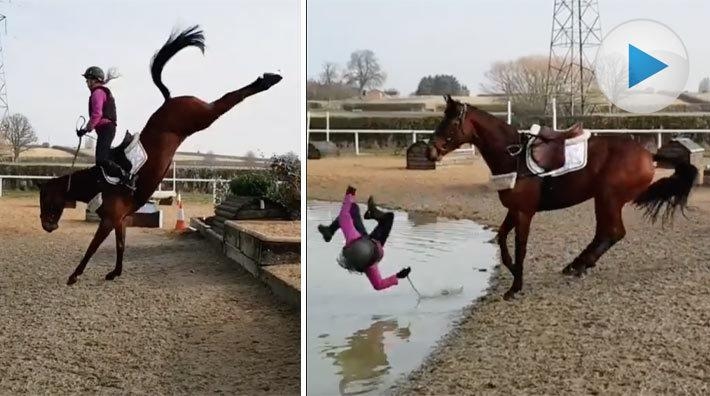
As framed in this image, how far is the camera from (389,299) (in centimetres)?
324

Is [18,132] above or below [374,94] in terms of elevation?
below

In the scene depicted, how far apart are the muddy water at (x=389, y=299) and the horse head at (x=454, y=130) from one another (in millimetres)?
312

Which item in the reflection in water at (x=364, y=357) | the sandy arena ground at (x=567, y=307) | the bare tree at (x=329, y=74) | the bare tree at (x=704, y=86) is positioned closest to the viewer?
the sandy arena ground at (x=567, y=307)

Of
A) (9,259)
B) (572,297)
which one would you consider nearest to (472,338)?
(572,297)

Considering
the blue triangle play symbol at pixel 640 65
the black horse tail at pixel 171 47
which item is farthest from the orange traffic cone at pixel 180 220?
the blue triangle play symbol at pixel 640 65

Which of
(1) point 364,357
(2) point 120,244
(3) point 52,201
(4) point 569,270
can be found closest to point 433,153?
(4) point 569,270

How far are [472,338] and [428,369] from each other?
21 centimetres

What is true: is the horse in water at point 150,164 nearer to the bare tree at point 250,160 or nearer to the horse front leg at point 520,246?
the bare tree at point 250,160

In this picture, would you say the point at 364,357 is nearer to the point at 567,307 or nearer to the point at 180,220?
the point at 567,307

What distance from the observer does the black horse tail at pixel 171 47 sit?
3.33m

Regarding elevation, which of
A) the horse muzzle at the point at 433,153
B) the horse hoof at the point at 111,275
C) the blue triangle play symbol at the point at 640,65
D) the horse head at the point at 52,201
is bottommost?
the horse hoof at the point at 111,275

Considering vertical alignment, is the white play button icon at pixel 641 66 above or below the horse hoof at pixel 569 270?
above

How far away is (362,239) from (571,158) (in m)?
0.90

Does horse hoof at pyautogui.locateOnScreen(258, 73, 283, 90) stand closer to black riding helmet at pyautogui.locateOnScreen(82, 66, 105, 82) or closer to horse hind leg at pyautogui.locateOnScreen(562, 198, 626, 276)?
black riding helmet at pyautogui.locateOnScreen(82, 66, 105, 82)
